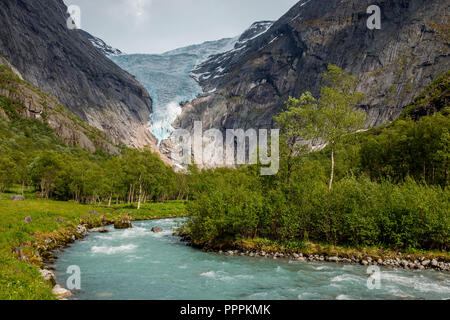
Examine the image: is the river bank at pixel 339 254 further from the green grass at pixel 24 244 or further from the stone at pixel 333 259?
the green grass at pixel 24 244

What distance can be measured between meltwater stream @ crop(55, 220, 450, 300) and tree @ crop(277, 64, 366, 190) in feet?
44.5

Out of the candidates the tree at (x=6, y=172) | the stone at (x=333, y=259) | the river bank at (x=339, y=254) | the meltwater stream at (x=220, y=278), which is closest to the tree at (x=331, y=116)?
the river bank at (x=339, y=254)

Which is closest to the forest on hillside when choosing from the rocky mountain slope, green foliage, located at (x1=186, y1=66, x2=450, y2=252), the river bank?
green foliage, located at (x1=186, y1=66, x2=450, y2=252)

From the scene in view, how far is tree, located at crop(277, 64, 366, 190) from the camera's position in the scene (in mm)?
31797

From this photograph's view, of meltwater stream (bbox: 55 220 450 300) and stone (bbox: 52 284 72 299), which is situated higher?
stone (bbox: 52 284 72 299)

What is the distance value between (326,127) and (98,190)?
54.4 meters

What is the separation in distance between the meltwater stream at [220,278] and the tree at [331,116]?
44.5ft

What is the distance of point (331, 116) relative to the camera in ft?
110

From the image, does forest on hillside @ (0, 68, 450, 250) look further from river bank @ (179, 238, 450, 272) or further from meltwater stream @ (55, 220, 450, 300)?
meltwater stream @ (55, 220, 450, 300)

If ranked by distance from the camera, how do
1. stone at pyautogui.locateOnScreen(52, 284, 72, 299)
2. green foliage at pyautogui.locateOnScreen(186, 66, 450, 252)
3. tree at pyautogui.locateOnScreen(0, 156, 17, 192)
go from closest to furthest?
stone at pyautogui.locateOnScreen(52, 284, 72, 299) → green foliage at pyautogui.locateOnScreen(186, 66, 450, 252) → tree at pyautogui.locateOnScreen(0, 156, 17, 192)

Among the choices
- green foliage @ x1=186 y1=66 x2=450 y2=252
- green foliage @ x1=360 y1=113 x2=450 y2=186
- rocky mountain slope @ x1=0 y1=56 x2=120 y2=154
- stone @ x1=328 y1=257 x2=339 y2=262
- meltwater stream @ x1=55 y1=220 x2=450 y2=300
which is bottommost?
meltwater stream @ x1=55 y1=220 x2=450 y2=300

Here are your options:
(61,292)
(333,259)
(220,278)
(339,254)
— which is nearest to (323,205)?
(339,254)
